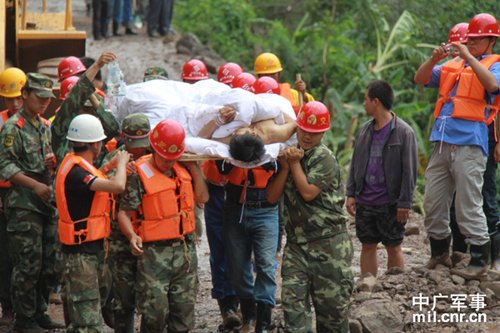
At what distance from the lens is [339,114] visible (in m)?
16.6

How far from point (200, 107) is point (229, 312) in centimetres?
200

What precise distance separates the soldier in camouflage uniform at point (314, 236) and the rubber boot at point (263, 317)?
67 cm

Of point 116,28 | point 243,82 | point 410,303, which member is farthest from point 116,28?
point 410,303

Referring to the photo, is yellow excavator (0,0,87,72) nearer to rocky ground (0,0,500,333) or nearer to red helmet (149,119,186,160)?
rocky ground (0,0,500,333)

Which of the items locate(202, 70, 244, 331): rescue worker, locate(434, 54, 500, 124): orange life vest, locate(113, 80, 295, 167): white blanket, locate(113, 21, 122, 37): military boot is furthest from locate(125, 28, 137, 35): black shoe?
locate(434, 54, 500, 124): orange life vest

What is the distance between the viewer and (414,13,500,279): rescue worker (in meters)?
8.38

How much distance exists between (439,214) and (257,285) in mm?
1932

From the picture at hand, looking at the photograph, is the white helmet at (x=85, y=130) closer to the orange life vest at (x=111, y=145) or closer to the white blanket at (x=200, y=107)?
the white blanket at (x=200, y=107)

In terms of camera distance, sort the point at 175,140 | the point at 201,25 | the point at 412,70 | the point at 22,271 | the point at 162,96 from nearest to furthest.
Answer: the point at 175,140 → the point at 162,96 → the point at 22,271 → the point at 412,70 → the point at 201,25

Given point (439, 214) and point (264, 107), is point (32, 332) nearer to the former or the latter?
point (264, 107)

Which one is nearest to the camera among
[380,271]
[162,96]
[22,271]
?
[162,96]

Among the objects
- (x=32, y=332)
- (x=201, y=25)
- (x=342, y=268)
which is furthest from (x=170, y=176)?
(x=201, y=25)

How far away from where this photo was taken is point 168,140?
721 cm

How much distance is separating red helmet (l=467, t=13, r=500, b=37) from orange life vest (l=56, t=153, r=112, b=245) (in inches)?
140
